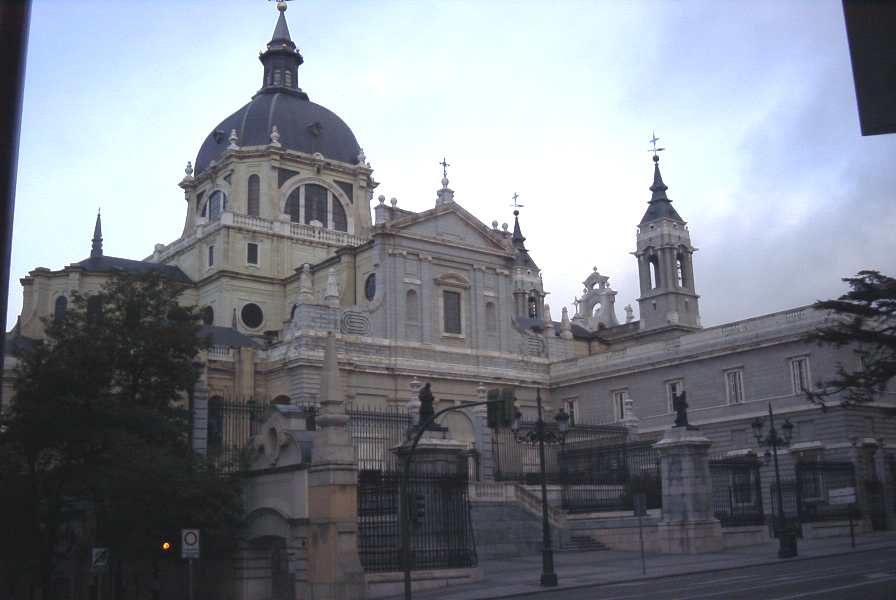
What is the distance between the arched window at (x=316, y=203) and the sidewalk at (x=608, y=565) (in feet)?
131

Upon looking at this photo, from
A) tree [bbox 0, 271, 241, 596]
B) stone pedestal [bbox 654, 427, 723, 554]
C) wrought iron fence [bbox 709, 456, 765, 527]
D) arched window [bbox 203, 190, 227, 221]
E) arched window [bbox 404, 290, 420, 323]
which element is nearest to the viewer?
tree [bbox 0, 271, 241, 596]

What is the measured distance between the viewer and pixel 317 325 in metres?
52.7

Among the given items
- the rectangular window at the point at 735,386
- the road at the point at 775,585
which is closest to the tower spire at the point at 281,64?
the rectangular window at the point at 735,386

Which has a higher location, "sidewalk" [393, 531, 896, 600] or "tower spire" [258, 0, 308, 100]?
"tower spire" [258, 0, 308, 100]

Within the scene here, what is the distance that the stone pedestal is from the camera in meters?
32.0

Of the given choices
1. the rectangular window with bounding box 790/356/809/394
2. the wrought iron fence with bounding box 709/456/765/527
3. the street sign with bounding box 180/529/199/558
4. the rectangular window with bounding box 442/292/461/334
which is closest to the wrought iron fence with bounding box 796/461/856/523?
the wrought iron fence with bounding box 709/456/765/527

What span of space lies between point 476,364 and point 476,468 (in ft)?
74.5

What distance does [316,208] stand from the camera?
68.6 meters

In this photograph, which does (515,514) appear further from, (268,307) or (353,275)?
(268,307)

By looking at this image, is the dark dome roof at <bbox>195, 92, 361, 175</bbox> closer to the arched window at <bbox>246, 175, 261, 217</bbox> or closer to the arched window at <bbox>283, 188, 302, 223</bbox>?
the arched window at <bbox>246, 175, 261, 217</bbox>

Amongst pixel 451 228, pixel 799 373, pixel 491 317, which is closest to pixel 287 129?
pixel 451 228

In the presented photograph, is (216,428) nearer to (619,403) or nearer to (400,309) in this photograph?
(400,309)

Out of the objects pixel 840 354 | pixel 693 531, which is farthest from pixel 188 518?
pixel 840 354

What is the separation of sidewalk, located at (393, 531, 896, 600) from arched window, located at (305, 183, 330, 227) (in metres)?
39.8
